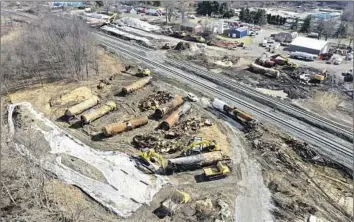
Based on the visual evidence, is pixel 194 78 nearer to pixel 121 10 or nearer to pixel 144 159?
pixel 144 159

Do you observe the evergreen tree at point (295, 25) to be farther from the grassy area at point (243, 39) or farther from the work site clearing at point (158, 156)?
the work site clearing at point (158, 156)

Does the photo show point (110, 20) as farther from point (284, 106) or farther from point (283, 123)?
point (283, 123)

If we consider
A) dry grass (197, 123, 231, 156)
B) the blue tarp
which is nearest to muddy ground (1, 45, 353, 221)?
dry grass (197, 123, 231, 156)

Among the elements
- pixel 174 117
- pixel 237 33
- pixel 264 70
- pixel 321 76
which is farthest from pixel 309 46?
pixel 174 117

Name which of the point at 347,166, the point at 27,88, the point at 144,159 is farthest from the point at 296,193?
the point at 27,88

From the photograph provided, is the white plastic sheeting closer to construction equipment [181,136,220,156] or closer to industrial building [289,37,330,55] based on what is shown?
construction equipment [181,136,220,156]
